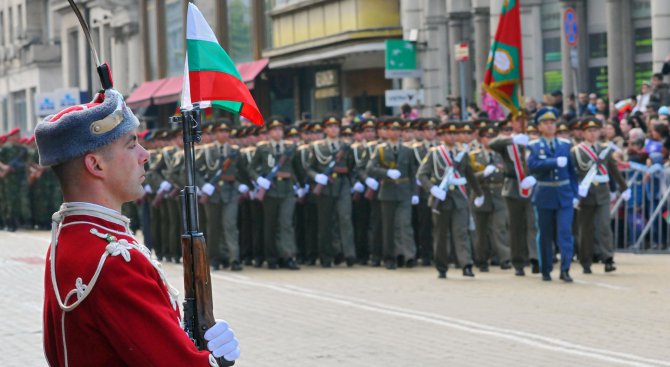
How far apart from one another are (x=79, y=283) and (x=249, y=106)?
10.5ft

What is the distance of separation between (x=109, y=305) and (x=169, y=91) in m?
45.1

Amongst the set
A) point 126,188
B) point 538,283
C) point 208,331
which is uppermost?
point 126,188

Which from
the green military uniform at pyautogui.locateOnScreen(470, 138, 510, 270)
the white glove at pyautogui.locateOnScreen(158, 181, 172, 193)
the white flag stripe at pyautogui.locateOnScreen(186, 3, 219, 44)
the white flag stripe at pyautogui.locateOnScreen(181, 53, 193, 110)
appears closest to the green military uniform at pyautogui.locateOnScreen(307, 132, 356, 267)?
the green military uniform at pyautogui.locateOnScreen(470, 138, 510, 270)

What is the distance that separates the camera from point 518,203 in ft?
61.0

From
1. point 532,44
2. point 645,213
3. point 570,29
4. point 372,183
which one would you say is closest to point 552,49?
point 532,44

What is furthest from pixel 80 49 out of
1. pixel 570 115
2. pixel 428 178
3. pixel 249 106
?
pixel 249 106

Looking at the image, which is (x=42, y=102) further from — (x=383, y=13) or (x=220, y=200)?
(x=220, y=200)

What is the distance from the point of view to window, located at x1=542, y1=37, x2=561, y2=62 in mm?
29953

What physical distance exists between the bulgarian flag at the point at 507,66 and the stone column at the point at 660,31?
6580mm

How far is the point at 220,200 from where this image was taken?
66.5 ft

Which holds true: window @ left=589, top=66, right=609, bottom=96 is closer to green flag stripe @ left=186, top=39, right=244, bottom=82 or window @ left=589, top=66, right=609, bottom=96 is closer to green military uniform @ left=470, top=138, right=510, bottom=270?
green military uniform @ left=470, top=138, right=510, bottom=270

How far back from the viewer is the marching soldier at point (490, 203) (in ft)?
62.8

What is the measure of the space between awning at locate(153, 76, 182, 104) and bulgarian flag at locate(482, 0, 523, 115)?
28.5m

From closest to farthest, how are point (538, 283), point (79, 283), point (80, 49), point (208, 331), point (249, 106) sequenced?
point (79, 283), point (208, 331), point (249, 106), point (538, 283), point (80, 49)
